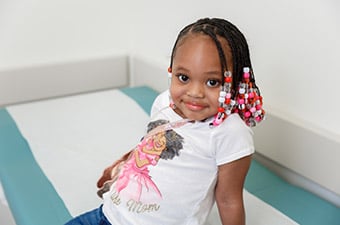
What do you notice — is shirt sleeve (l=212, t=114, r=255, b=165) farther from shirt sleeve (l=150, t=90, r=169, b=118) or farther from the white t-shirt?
shirt sleeve (l=150, t=90, r=169, b=118)

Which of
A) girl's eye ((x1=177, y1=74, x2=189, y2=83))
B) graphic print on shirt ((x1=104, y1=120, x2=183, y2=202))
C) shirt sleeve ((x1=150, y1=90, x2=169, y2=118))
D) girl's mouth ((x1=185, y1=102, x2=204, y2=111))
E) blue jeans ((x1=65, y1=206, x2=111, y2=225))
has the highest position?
girl's eye ((x1=177, y1=74, x2=189, y2=83))

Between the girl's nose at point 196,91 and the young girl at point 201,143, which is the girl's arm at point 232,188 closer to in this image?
the young girl at point 201,143

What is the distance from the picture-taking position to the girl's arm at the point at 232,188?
806 mm

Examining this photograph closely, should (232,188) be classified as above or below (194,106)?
below

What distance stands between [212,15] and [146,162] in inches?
28.2

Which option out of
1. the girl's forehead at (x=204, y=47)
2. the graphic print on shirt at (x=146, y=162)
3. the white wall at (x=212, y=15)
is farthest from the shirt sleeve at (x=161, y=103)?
the white wall at (x=212, y=15)

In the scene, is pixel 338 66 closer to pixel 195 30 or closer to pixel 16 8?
pixel 195 30

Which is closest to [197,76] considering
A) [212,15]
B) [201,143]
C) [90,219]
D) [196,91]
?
[196,91]

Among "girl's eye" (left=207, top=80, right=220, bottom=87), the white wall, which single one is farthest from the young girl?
the white wall

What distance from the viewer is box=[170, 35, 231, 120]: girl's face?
0.79 metres

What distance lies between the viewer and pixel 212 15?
4.68ft

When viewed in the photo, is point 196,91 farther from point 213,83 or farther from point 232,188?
point 232,188

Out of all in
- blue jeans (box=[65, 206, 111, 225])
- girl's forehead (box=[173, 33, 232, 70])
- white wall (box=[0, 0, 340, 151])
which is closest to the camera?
girl's forehead (box=[173, 33, 232, 70])

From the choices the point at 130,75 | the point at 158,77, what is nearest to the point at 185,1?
the point at 158,77
